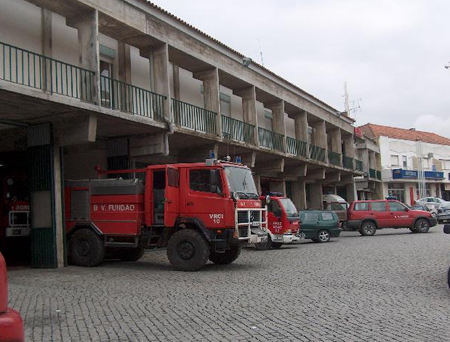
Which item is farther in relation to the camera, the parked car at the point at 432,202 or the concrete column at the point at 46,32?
the parked car at the point at 432,202

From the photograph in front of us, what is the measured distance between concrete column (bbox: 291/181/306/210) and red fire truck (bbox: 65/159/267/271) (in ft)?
56.8

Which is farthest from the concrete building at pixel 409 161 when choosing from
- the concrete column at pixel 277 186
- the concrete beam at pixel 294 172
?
the concrete column at pixel 277 186

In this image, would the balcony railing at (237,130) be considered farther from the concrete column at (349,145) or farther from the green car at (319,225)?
the concrete column at (349,145)

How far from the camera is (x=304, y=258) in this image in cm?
1422

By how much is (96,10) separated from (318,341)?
10.9 metres

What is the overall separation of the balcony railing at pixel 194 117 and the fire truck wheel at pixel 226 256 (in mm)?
5335

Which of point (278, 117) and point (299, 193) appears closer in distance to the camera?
point (278, 117)

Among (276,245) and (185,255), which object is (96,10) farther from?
(276,245)

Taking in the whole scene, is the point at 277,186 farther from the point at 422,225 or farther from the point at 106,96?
the point at 106,96

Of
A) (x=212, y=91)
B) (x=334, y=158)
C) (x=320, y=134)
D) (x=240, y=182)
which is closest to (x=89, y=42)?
(x=240, y=182)

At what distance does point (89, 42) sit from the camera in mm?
12891

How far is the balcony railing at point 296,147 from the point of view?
25.4 m

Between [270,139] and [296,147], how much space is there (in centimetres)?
341

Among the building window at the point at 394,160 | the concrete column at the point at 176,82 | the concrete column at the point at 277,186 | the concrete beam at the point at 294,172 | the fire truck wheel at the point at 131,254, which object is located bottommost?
the fire truck wheel at the point at 131,254
